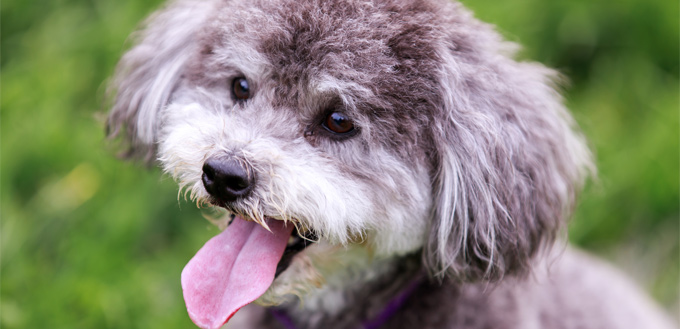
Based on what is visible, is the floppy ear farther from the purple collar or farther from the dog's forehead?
the purple collar

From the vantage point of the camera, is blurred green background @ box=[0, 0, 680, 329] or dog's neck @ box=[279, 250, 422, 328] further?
blurred green background @ box=[0, 0, 680, 329]

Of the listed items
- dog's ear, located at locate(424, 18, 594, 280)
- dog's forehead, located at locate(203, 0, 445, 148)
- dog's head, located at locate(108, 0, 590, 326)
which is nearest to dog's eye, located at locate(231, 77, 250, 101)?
dog's head, located at locate(108, 0, 590, 326)

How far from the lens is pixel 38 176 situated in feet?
10.7

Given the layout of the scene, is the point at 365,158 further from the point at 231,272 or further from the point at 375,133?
the point at 231,272

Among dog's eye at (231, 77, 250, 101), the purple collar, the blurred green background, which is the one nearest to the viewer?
dog's eye at (231, 77, 250, 101)

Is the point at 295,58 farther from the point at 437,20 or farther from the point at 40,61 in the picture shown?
the point at 40,61

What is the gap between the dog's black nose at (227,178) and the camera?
5.71ft

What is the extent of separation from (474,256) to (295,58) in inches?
31.3

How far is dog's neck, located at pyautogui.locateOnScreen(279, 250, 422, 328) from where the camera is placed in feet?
7.00

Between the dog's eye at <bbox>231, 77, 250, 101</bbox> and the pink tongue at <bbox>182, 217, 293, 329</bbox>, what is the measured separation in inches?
15.2

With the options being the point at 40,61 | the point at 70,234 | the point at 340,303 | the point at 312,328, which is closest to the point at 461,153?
the point at 340,303

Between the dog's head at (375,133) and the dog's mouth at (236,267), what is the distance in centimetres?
7

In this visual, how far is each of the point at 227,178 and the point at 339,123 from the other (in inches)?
14.1

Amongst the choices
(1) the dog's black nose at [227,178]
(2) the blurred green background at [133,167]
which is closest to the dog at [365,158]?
(1) the dog's black nose at [227,178]
